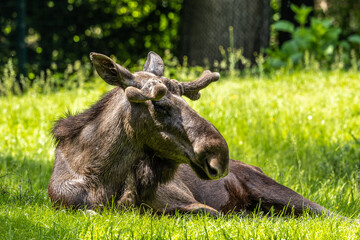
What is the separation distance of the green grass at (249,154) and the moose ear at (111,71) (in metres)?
1.00

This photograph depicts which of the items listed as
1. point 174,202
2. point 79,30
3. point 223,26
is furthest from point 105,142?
point 79,30

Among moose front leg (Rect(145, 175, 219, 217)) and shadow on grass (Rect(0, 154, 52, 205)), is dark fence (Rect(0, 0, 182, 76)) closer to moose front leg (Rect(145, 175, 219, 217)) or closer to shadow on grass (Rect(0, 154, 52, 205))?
shadow on grass (Rect(0, 154, 52, 205))

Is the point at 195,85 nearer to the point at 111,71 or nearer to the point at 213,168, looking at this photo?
the point at 111,71

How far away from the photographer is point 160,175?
15.5ft

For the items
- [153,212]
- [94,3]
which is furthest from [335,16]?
[153,212]

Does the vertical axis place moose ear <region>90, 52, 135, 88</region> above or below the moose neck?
above

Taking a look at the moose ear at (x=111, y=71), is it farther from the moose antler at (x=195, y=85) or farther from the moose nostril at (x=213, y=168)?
the moose nostril at (x=213, y=168)

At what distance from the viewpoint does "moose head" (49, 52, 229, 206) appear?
4.38 m

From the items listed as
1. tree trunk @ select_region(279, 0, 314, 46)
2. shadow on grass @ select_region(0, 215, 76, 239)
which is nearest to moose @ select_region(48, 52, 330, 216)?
shadow on grass @ select_region(0, 215, 76, 239)

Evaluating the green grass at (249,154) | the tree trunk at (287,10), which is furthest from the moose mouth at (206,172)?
the tree trunk at (287,10)

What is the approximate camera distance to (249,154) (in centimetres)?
736

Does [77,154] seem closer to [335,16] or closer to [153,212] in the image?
[153,212]

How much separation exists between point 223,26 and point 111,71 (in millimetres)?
8606

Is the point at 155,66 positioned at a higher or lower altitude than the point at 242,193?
higher
